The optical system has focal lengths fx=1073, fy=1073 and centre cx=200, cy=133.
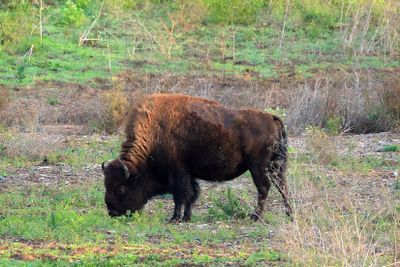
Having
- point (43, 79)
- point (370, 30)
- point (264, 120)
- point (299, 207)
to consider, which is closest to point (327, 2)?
point (370, 30)

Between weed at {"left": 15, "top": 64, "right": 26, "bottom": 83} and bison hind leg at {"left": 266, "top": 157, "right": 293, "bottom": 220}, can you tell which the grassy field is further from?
bison hind leg at {"left": 266, "top": 157, "right": 293, "bottom": 220}

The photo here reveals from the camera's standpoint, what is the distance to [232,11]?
A: 3559 cm

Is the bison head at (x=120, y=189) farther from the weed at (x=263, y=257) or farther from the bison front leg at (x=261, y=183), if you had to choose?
the weed at (x=263, y=257)

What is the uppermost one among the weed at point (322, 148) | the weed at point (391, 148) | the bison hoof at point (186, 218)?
the bison hoof at point (186, 218)

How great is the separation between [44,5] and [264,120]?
936 inches

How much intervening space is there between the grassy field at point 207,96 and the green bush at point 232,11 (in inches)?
1.8

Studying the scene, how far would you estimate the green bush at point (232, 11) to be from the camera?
35.4m

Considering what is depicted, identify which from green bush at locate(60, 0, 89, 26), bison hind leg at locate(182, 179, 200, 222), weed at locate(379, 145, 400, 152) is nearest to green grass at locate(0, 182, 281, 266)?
bison hind leg at locate(182, 179, 200, 222)

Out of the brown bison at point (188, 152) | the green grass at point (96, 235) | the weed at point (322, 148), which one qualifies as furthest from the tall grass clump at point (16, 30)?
the brown bison at point (188, 152)

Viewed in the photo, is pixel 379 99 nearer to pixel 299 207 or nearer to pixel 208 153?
pixel 208 153

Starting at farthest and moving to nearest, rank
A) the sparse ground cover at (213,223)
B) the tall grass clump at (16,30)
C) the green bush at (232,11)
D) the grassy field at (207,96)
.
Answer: the green bush at (232,11)
the tall grass clump at (16,30)
the grassy field at (207,96)
the sparse ground cover at (213,223)

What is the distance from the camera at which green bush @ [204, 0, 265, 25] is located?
35.4m

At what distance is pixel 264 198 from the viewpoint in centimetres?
1304

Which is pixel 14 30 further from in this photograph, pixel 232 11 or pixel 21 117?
pixel 21 117
